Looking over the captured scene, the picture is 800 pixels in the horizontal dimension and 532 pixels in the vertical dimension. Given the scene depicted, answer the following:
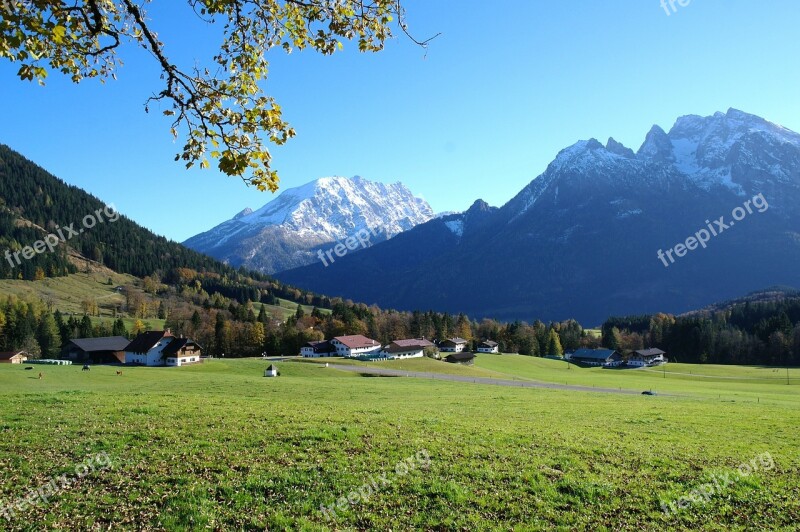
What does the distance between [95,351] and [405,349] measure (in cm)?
7677

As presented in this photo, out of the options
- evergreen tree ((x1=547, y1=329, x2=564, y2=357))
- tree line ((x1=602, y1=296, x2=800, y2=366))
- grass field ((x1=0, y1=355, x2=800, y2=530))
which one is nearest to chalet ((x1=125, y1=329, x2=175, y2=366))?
grass field ((x1=0, y1=355, x2=800, y2=530))

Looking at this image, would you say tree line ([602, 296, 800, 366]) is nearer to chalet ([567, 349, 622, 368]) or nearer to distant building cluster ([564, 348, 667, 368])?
distant building cluster ([564, 348, 667, 368])

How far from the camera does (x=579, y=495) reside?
1288 cm

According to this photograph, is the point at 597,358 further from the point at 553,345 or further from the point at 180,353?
the point at 180,353

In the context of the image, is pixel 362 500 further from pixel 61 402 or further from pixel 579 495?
pixel 61 402

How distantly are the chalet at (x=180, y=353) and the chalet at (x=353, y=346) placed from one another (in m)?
40.0

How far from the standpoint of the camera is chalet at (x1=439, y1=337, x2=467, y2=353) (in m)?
164

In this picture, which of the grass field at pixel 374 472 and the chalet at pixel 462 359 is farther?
the chalet at pixel 462 359

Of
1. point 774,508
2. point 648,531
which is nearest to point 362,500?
point 648,531

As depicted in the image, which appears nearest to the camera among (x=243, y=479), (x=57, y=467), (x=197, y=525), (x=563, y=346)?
(x=197, y=525)

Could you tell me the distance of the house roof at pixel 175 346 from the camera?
109 metres

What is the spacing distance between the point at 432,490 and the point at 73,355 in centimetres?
12900

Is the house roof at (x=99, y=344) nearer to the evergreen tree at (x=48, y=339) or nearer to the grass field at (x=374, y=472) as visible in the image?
the evergreen tree at (x=48, y=339)

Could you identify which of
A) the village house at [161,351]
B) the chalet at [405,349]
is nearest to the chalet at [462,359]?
the chalet at [405,349]
